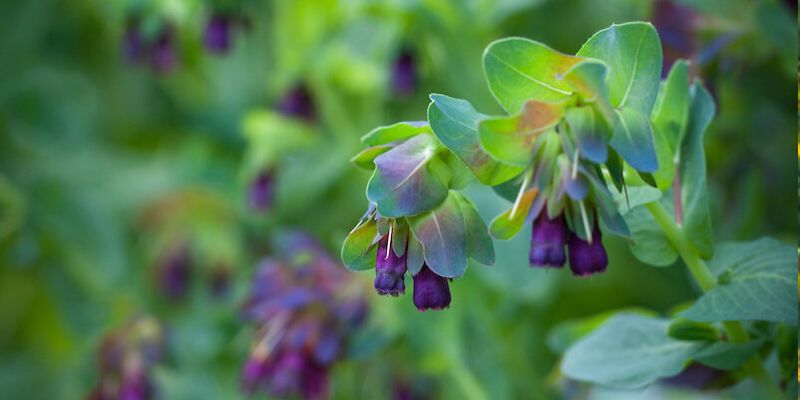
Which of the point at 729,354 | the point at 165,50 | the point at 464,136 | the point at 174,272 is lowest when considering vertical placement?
the point at 729,354

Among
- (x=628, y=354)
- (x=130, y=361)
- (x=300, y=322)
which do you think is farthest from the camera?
(x=130, y=361)

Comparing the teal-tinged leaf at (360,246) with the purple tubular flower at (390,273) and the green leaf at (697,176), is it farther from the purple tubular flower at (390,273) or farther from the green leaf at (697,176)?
the green leaf at (697,176)

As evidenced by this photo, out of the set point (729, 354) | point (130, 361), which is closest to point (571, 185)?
point (729, 354)

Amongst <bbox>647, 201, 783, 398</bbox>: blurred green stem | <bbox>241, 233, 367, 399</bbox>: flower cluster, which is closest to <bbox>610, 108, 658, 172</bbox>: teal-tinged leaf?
<bbox>647, 201, 783, 398</bbox>: blurred green stem

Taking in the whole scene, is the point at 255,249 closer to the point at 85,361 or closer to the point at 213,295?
the point at 213,295

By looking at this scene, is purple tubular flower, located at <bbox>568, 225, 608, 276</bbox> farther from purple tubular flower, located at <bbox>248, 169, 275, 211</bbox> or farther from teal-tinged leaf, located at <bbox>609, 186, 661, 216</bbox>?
purple tubular flower, located at <bbox>248, 169, 275, 211</bbox>

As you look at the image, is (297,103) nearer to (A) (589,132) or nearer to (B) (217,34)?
(B) (217,34)
